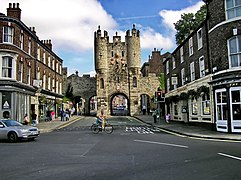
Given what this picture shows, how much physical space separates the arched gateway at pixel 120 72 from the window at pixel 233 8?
3743cm

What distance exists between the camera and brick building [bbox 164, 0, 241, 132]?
1811cm

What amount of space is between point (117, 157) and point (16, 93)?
18.3 metres

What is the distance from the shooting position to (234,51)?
18.4 meters

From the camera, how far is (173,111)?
3391 centimetres

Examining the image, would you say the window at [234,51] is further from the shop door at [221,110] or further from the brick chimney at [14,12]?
the brick chimney at [14,12]

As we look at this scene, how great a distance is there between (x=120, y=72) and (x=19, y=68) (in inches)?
1229

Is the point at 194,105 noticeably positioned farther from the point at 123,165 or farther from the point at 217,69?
the point at 123,165

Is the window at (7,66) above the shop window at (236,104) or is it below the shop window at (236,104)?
above

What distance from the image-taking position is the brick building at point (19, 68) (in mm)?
24594

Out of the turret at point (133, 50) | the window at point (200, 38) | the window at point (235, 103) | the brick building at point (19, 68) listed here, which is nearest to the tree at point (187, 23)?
the turret at point (133, 50)

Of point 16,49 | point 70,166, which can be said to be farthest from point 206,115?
point 16,49

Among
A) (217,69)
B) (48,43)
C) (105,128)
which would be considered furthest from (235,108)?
(48,43)

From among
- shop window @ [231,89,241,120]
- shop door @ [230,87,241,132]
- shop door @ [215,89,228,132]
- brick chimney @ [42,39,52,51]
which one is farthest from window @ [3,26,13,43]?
shop window @ [231,89,241,120]

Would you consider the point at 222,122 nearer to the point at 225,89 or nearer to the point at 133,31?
the point at 225,89
